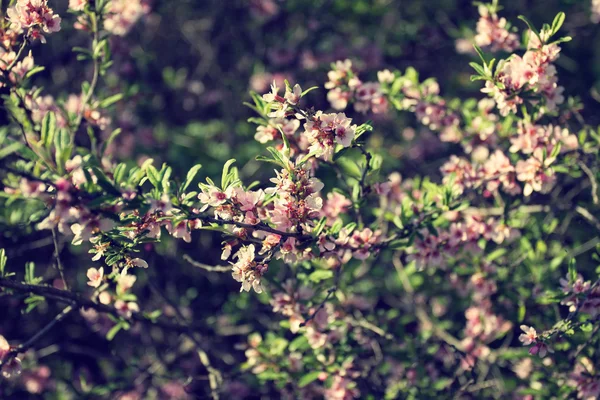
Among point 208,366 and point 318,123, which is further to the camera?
point 208,366

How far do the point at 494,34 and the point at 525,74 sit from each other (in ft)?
2.18

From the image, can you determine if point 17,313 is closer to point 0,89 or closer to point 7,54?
point 0,89

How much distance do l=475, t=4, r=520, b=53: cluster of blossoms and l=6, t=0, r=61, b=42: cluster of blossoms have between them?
243 cm

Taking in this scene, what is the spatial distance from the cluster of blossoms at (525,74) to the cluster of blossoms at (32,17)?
225 cm

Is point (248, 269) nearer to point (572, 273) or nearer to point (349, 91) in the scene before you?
point (349, 91)

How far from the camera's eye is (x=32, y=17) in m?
2.50

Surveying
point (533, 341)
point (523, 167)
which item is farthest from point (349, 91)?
point (533, 341)

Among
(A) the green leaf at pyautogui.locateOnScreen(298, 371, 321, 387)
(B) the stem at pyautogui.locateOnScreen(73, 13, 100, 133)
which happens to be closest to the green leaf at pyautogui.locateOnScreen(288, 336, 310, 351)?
(A) the green leaf at pyautogui.locateOnScreen(298, 371, 321, 387)

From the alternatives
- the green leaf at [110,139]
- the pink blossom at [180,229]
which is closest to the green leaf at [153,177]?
the pink blossom at [180,229]

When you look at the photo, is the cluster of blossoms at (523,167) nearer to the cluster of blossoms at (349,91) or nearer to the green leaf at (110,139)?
the cluster of blossoms at (349,91)

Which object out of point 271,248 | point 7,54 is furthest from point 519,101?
point 7,54

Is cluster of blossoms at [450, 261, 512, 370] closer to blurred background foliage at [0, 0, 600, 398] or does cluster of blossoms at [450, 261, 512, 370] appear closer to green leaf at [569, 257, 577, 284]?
green leaf at [569, 257, 577, 284]

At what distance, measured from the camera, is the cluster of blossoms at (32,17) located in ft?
8.14

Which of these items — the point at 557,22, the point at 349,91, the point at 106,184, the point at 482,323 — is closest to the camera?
the point at 106,184
